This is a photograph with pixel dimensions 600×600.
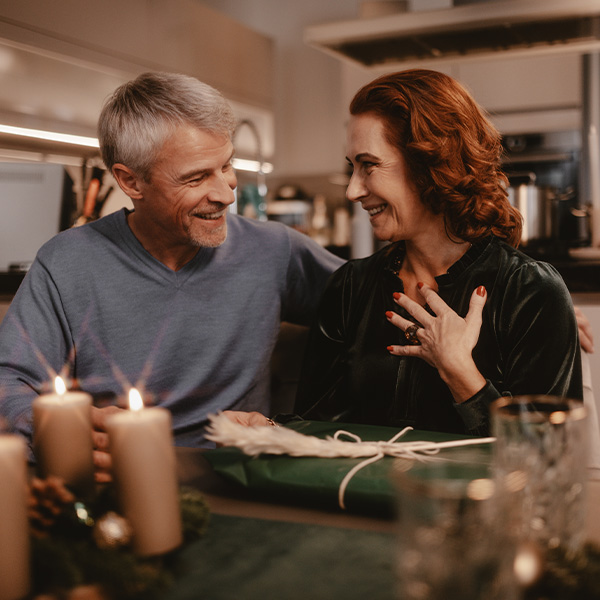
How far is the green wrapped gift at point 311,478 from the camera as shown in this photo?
2.19 ft

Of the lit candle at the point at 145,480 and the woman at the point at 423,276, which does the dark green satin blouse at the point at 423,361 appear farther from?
the lit candle at the point at 145,480

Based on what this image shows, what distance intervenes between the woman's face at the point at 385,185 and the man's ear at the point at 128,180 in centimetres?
49

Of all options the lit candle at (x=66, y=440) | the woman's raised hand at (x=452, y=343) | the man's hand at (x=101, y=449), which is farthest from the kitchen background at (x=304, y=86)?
the lit candle at (x=66, y=440)

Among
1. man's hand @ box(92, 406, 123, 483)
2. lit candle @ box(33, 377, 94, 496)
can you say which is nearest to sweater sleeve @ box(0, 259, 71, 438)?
man's hand @ box(92, 406, 123, 483)

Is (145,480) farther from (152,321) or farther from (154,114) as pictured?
(154,114)

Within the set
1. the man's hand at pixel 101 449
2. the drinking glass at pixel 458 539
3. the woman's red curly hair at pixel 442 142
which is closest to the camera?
the drinking glass at pixel 458 539

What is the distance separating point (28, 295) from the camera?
4.55 ft

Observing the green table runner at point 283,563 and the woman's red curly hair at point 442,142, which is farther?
the woman's red curly hair at point 442,142

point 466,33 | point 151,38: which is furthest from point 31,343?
point 151,38

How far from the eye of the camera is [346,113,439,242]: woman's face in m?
1.33

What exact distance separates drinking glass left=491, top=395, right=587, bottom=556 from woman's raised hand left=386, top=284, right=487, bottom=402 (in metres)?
0.53

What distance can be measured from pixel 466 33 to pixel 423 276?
1.57 meters

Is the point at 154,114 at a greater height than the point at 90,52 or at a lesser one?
lesser

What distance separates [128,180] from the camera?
5.05 feet
